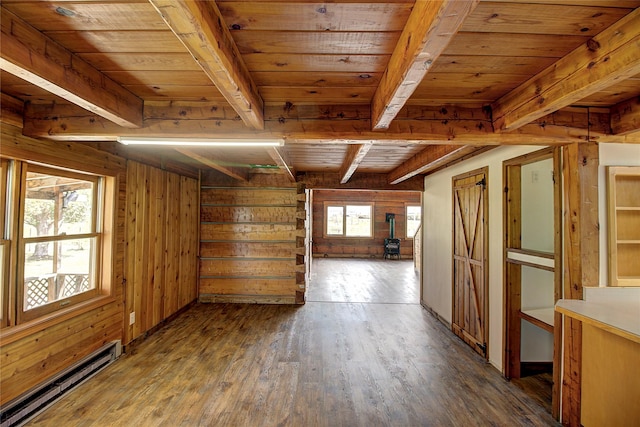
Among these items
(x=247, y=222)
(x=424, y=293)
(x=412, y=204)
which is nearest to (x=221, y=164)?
(x=247, y=222)

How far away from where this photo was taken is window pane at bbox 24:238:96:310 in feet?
7.73

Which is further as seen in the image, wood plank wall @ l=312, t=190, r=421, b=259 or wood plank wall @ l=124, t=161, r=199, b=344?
wood plank wall @ l=312, t=190, r=421, b=259

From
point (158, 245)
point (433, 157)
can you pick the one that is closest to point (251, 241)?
point (158, 245)

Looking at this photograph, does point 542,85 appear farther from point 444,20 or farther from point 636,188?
point 636,188

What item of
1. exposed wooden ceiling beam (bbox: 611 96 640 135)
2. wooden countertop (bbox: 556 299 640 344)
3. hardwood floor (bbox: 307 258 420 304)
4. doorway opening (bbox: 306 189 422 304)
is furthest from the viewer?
doorway opening (bbox: 306 189 422 304)

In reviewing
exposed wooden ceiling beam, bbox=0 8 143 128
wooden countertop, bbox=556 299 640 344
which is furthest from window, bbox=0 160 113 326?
wooden countertop, bbox=556 299 640 344

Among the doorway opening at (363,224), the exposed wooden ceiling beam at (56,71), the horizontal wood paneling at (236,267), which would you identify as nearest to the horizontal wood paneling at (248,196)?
the horizontal wood paneling at (236,267)

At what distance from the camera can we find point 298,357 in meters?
3.23

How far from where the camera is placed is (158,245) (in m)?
3.96

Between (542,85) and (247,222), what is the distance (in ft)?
14.6

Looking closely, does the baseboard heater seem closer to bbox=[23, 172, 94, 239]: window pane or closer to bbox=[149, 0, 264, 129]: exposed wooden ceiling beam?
bbox=[23, 172, 94, 239]: window pane

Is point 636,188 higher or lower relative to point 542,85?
lower

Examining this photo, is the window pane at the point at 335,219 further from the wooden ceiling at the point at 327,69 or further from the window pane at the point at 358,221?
the wooden ceiling at the point at 327,69

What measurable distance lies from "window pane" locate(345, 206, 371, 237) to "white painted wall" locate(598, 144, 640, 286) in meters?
9.36
